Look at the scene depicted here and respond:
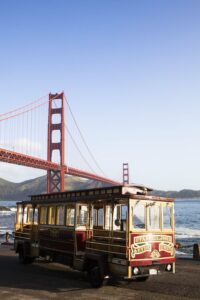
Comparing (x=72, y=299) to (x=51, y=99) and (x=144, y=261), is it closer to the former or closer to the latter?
(x=144, y=261)

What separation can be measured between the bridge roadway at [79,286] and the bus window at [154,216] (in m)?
1.85

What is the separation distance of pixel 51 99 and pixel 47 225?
77.8 m

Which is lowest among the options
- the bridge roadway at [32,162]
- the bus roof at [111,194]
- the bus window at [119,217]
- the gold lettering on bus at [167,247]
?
the gold lettering on bus at [167,247]

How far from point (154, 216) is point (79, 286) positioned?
10.3 ft

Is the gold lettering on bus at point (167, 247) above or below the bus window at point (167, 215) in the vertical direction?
below

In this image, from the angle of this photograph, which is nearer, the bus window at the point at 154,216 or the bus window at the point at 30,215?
the bus window at the point at 154,216

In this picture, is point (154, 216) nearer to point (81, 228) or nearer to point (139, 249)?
point (139, 249)

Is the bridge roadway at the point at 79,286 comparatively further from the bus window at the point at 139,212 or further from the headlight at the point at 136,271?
the bus window at the point at 139,212

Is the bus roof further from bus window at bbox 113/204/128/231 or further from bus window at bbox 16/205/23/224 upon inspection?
bus window at bbox 16/205/23/224

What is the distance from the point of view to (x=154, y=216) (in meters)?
11.9

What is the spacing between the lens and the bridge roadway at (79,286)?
35.0 ft

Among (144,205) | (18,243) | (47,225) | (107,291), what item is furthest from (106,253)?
(18,243)

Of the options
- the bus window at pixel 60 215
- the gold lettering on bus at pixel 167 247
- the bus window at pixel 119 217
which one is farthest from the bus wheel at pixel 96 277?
the bus window at pixel 60 215

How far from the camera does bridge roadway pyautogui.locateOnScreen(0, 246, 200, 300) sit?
10664mm
